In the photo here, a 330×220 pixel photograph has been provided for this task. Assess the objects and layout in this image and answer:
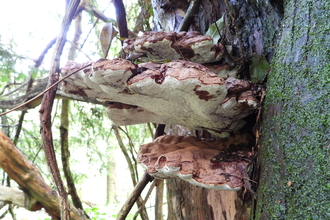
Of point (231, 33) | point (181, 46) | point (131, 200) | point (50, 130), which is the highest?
point (231, 33)

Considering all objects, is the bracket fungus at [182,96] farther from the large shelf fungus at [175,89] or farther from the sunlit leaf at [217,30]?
the sunlit leaf at [217,30]

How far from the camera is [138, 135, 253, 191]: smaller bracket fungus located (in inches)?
35.4

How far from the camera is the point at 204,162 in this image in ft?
3.22

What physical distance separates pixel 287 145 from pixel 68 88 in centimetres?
87

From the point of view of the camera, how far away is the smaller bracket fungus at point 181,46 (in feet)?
3.71

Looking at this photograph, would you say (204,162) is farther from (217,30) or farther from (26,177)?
(26,177)

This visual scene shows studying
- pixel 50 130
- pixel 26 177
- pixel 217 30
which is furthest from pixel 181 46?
pixel 26 177

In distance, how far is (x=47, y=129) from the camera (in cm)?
110

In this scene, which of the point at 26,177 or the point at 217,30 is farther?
the point at 26,177

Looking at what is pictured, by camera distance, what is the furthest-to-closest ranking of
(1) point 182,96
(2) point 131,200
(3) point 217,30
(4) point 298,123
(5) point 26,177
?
(5) point 26,177
(2) point 131,200
(3) point 217,30
(1) point 182,96
(4) point 298,123

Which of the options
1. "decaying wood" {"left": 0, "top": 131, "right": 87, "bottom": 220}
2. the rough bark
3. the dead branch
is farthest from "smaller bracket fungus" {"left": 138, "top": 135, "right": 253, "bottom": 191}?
"decaying wood" {"left": 0, "top": 131, "right": 87, "bottom": 220}

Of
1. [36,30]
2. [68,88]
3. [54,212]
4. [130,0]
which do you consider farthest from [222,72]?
[36,30]

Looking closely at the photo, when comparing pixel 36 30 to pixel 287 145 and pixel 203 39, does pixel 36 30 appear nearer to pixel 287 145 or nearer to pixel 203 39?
pixel 203 39

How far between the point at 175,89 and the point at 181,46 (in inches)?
14.9
